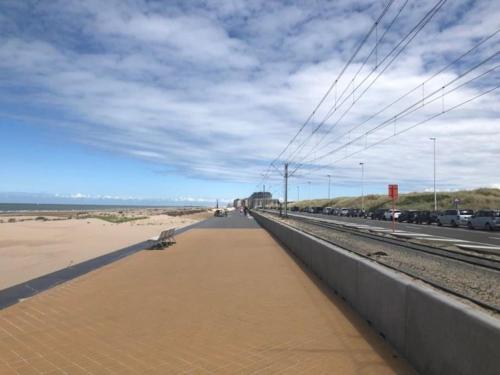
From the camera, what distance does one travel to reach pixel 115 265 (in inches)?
571

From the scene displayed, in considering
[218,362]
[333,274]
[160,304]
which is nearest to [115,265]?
[160,304]

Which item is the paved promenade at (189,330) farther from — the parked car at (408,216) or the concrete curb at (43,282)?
the parked car at (408,216)

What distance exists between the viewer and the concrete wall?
4.02 meters

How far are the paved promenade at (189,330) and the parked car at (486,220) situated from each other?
99.0 ft

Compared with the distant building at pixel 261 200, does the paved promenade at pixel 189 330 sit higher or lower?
lower

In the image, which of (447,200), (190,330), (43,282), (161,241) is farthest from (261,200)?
(190,330)

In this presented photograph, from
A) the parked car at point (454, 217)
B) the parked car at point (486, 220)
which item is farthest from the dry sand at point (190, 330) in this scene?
the parked car at point (454, 217)

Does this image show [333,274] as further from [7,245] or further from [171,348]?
[7,245]

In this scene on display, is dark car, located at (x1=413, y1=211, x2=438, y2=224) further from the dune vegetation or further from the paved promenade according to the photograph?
the paved promenade

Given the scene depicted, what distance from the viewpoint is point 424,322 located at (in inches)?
202

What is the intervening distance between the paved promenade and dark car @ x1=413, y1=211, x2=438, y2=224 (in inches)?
1645

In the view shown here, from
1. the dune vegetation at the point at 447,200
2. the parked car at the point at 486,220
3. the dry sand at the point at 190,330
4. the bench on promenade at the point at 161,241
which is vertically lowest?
the dry sand at the point at 190,330

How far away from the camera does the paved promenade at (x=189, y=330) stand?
561cm

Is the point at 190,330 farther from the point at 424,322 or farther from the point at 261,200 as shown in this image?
the point at 261,200
